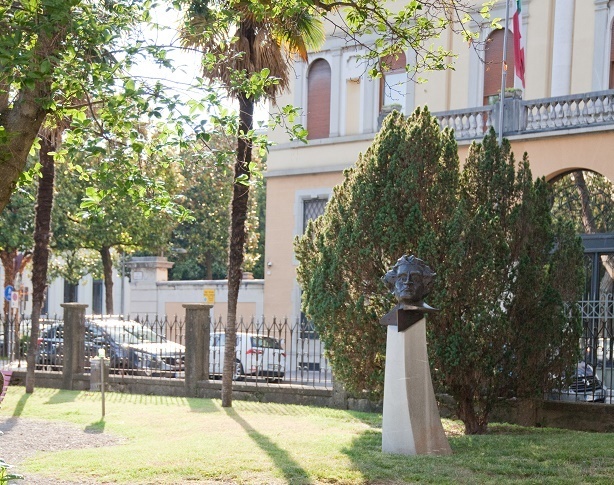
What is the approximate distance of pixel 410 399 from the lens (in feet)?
34.0

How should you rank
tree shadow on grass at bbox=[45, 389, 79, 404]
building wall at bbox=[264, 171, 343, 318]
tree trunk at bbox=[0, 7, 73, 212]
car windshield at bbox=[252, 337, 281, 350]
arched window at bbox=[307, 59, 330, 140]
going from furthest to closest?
1. building wall at bbox=[264, 171, 343, 318]
2. arched window at bbox=[307, 59, 330, 140]
3. car windshield at bbox=[252, 337, 281, 350]
4. tree shadow on grass at bbox=[45, 389, 79, 404]
5. tree trunk at bbox=[0, 7, 73, 212]

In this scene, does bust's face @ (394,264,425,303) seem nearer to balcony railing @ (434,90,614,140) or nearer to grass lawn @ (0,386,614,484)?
grass lawn @ (0,386,614,484)

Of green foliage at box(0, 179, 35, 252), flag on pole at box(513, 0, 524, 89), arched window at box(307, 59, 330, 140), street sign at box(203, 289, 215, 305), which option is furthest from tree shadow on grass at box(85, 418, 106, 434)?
green foliage at box(0, 179, 35, 252)

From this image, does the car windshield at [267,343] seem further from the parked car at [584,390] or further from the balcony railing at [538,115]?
the parked car at [584,390]

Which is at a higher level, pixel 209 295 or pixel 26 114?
pixel 26 114

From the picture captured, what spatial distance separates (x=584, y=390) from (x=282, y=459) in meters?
5.53

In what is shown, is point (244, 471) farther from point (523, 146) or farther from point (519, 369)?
point (523, 146)

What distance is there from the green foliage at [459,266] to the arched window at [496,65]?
12.5m

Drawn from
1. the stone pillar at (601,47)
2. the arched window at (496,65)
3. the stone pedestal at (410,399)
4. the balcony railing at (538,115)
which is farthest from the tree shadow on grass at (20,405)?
the stone pillar at (601,47)

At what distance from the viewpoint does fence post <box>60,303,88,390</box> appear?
67.9 ft

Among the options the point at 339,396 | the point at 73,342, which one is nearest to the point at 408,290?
the point at 339,396

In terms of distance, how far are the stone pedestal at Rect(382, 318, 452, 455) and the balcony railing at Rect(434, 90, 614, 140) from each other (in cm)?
1277

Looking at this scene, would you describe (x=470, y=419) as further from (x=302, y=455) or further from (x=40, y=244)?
(x=40, y=244)

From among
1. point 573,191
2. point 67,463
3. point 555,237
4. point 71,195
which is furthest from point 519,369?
point 71,195
